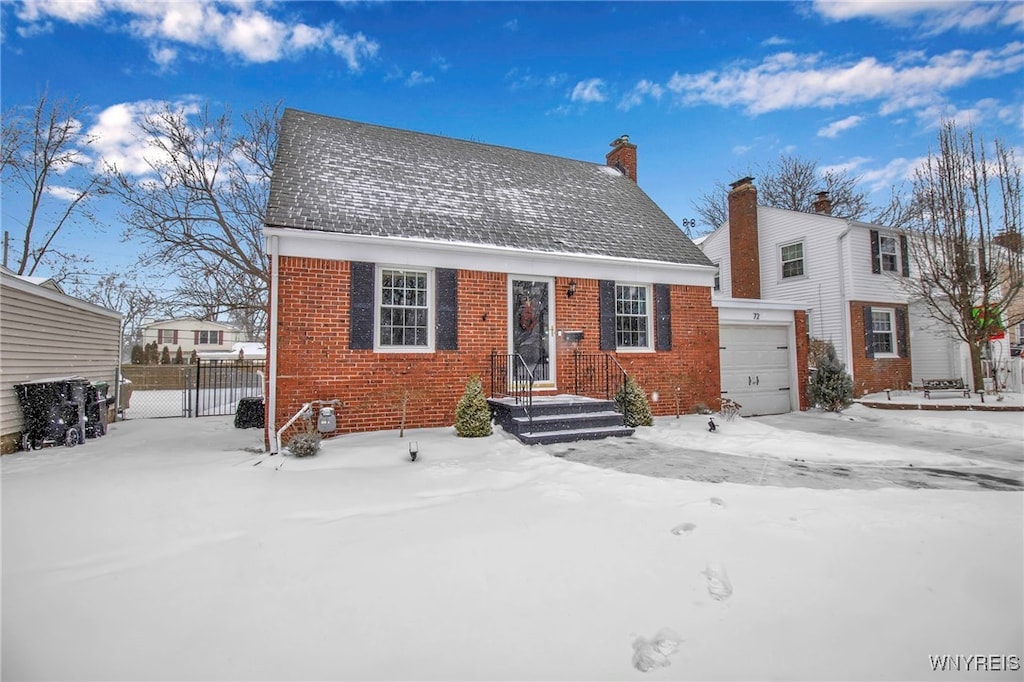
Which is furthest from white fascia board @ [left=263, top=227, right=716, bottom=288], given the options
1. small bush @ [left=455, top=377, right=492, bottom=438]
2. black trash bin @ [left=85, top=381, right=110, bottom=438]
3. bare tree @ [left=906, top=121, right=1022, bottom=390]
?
bare tree @ [left=906, top=121, right=1022, bottom=390]

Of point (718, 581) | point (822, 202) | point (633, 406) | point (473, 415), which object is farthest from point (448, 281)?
point (822, 202)

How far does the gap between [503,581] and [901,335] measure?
17.5 m

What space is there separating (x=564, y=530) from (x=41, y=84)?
82.2ft

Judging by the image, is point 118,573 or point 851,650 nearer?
point 851,650

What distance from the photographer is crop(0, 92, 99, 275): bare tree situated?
1733cm

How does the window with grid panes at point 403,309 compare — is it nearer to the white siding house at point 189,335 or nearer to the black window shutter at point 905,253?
the black window shutter at point 905,253

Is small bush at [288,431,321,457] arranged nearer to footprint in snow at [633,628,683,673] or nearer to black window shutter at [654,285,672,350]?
footprint in snow at [633,628,683,673]

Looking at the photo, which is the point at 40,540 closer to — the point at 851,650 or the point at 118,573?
the point at 118,573

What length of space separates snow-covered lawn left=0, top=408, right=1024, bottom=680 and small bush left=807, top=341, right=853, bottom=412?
7.58 meters

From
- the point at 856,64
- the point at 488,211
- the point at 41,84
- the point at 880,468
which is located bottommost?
the point at 880,468

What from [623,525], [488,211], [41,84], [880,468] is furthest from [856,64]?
[41,84]

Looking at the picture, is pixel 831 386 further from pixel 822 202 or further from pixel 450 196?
pixel 450 196

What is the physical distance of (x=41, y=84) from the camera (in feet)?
55.9

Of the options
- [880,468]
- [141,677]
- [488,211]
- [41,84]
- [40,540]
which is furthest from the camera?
[41,84]
